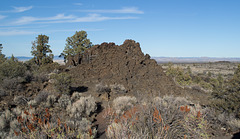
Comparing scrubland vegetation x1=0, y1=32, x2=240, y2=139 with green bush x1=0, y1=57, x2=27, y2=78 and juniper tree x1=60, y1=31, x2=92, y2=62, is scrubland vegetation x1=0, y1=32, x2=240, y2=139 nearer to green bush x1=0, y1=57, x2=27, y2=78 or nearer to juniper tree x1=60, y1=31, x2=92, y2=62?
green bush x1=0, y1=57, x2=27, y2=78

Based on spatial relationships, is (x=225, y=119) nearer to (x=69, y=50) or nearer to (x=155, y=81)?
(x=155, y=81)

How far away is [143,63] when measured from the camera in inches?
550

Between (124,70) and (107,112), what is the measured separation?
5688 mm

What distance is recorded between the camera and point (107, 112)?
7895mm

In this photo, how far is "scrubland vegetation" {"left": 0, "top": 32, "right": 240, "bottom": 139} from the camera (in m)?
4.44

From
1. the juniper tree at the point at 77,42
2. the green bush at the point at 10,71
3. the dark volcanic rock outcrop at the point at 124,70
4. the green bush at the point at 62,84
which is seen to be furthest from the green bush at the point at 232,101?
the juniper tree at the point at 77,42

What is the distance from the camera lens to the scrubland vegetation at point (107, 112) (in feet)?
14.6

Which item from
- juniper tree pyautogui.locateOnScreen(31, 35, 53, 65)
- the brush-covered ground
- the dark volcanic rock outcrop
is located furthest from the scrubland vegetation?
juniper tree pyautogui.locateOnScreen(31, 35, 53, 65)

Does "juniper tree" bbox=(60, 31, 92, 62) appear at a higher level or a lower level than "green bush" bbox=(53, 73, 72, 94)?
higher

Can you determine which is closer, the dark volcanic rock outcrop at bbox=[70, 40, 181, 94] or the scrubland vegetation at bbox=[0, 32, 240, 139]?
the scrubland vegetation at bbox=[0, 32, 240, 139]

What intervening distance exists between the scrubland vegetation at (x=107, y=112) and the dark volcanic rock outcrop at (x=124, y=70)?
119cm

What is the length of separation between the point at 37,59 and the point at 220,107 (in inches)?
863

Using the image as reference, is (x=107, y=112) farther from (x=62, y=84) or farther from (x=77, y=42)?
(x=77, y=42)

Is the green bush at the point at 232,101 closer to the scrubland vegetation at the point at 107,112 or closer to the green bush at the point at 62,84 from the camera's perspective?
the scrubland vegetation at the point at 107,112
